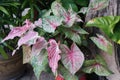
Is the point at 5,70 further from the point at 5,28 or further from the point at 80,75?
the point at 80,75

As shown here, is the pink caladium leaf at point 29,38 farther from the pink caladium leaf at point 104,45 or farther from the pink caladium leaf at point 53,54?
the pink caladium leaf at point 104,45

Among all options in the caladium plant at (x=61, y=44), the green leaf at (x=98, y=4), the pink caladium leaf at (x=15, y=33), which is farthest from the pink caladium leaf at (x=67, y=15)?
the pink caladium leaf at (x=15, y=33)

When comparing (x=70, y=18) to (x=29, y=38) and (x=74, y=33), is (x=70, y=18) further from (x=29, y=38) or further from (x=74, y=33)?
(x=29, y=38)

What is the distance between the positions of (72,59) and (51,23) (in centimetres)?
24

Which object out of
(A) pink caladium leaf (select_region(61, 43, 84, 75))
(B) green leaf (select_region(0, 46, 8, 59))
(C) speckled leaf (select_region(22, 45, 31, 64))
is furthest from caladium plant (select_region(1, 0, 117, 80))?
(B) green leaf (select_region(0, 46, 8, 59))

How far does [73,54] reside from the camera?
1.19 m

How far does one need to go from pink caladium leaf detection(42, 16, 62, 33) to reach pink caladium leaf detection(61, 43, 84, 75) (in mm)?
124

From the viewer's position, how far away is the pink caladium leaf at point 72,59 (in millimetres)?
1148

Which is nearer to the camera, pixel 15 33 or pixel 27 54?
pixel 15 33

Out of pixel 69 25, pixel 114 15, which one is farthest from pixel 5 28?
pixel 114 15

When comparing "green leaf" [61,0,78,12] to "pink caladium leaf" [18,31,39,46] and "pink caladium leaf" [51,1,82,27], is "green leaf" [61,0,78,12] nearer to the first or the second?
"pink caladium leaf" [51,1,82,27]

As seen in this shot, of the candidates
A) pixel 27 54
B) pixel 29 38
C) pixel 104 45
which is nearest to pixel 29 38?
pixel 29 38

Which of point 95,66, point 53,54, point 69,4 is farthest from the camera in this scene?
point 69,4

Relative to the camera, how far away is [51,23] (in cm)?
121
